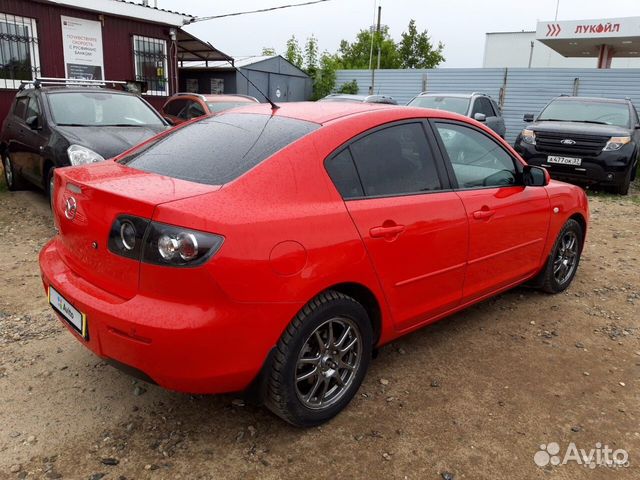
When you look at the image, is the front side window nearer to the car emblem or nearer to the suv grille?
the car emblem

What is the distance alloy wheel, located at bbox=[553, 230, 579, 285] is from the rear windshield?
9.17 feet

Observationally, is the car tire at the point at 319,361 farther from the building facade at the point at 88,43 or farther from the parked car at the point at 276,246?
the building facade at the point at 88,43

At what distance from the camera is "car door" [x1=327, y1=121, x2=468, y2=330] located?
8.91 feet

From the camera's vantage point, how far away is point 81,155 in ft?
18.8

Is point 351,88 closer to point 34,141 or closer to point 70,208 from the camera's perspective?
point 34,141

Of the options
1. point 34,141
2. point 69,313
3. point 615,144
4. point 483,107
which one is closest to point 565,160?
point 615,144

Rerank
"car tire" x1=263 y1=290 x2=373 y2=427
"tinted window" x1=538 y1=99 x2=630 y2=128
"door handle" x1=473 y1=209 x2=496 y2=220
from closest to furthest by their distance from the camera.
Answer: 1. "car tire" x1=263 y1=290 x2=373 y2=427
2. "door handle" x1=473 y1=209 x2=496 y2=220
3. "tinted window" x1=538 y1=99 x2=630 y2=128

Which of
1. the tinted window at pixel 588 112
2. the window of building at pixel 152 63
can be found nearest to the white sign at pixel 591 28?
the tinted window at pixel 588 112

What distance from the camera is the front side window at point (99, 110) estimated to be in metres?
6.58

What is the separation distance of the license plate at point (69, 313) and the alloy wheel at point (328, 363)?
1.00 metres

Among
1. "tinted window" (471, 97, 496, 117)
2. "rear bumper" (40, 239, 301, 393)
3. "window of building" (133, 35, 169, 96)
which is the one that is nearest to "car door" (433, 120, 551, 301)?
"rear bumper" (40, 239, 301, 393)

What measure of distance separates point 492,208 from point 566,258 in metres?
1.59

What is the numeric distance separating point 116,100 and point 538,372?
6.25 meters

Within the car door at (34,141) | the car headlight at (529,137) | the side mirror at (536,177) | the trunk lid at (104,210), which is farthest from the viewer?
the car headlight at (529,137)
